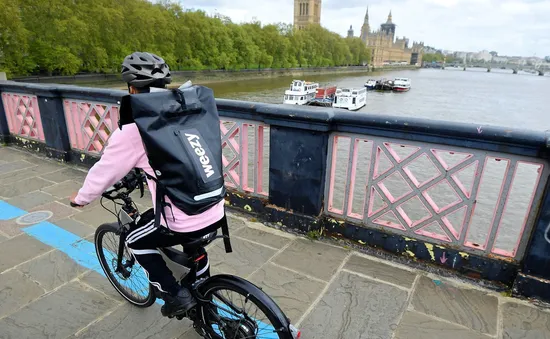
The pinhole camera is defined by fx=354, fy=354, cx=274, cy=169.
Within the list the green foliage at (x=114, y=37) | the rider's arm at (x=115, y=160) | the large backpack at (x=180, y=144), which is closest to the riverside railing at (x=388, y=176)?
the large backpack at (x=180, y=144)

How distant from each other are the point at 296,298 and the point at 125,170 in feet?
5.46

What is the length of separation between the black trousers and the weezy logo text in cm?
35

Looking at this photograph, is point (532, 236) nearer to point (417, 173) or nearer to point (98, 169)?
point (98, 169)

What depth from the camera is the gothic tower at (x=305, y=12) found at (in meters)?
111

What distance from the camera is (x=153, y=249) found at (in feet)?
6.52

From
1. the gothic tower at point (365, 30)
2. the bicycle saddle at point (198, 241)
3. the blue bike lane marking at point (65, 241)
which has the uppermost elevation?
the gothic tower at point (365, 30)

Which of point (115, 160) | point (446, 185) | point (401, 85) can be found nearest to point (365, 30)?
point (401, 85)

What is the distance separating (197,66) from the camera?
47.3 m

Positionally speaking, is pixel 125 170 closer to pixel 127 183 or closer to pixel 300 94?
pixel 127 183

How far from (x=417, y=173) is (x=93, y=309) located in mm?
14455

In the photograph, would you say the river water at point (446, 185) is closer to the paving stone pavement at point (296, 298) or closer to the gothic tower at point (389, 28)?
the paving stone pavement at point (296, 298)

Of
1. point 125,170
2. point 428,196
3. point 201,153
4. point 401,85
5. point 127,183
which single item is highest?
point 201,153

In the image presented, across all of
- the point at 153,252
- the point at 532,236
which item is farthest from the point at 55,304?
the point at 532,236

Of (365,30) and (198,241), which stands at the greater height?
(365,30)
